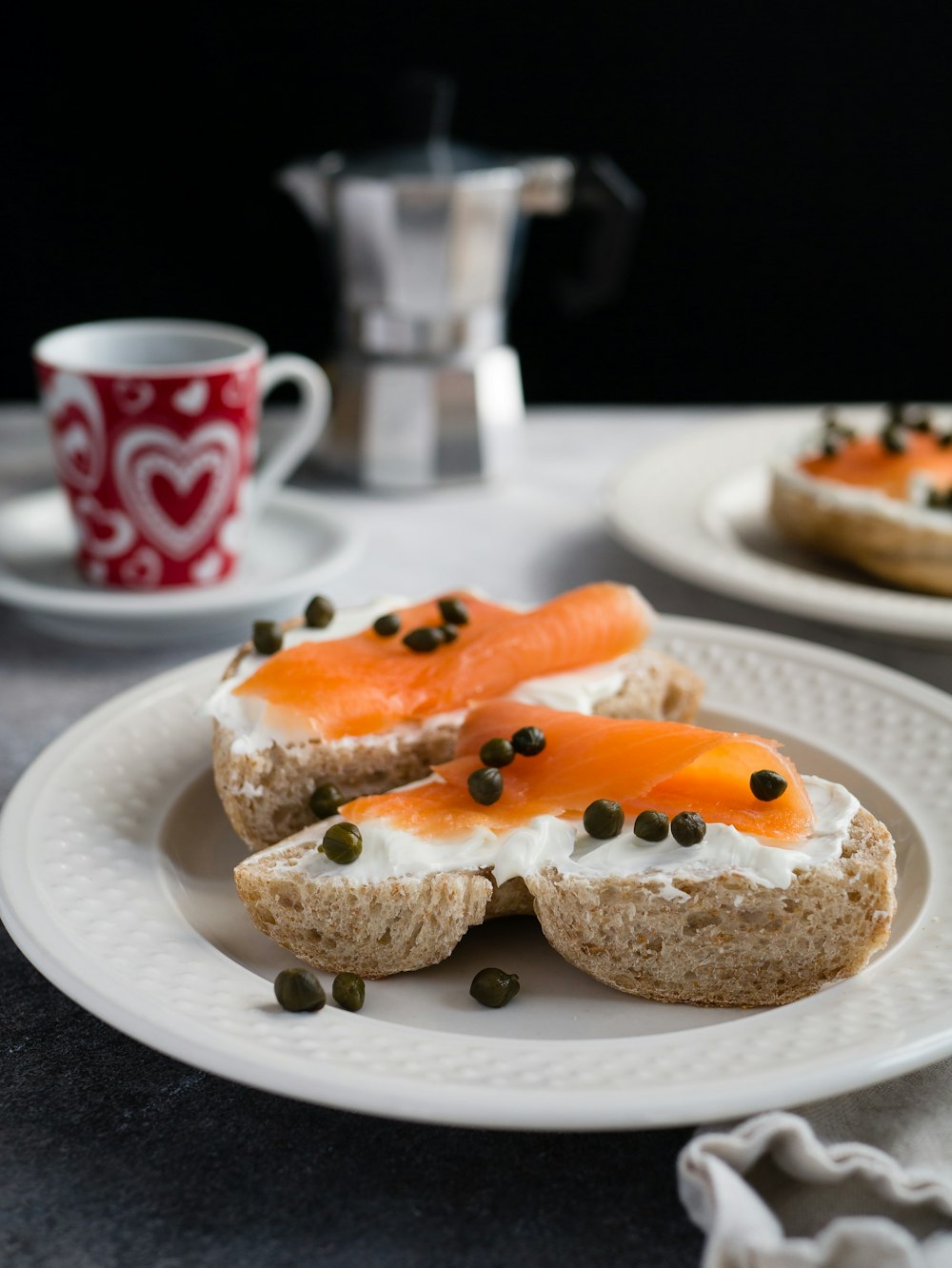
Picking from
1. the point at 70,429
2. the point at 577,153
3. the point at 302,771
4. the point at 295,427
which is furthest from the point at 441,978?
the point at 577,153

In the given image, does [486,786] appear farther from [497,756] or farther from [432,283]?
[432,283]

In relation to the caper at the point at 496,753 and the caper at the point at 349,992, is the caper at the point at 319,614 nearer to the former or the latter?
the caper at the point at 496,753

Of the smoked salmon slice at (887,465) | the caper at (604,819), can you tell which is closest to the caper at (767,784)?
the caper at (604,819)

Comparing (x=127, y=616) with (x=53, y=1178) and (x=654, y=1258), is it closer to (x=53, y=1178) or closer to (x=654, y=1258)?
(x=53, y=1178)

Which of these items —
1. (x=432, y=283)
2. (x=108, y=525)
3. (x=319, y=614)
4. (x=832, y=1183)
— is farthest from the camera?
(x=432, y=283)

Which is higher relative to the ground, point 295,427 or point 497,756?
point 497,756
